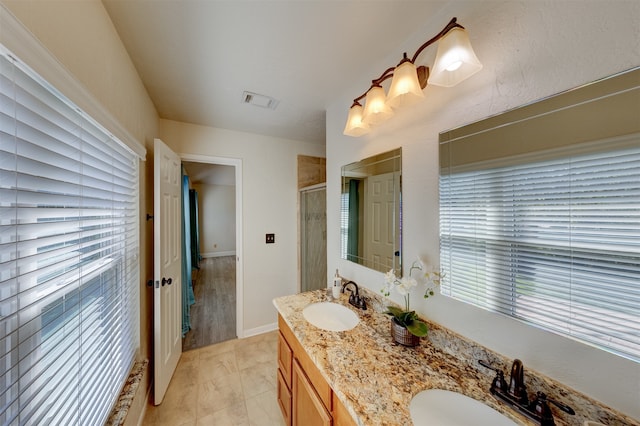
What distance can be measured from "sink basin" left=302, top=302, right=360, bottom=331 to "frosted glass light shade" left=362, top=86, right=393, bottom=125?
1185mm

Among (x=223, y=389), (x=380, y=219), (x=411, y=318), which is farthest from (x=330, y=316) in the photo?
(x=223, y=389)

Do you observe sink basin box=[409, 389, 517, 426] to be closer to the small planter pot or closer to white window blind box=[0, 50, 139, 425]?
the small planter pot

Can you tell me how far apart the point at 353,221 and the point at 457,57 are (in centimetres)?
108

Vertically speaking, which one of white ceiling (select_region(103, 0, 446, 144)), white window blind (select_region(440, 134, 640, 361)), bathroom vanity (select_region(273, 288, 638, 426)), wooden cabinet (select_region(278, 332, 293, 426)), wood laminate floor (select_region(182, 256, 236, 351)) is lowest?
wood laminate floor (select_region(182, 256, 236, 351))

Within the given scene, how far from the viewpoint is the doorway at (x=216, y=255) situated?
2434mm

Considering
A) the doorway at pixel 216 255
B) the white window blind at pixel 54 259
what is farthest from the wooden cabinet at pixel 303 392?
the doorway at pixel 216 255

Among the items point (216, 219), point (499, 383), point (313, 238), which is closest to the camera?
point (499, 383)

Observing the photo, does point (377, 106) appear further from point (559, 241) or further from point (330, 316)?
point (330, 316)

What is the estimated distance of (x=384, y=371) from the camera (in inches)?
32.6

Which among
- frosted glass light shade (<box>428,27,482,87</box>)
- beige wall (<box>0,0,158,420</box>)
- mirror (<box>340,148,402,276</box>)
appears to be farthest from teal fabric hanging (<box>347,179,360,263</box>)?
beige wall (<box>0,0,158,420</box>)

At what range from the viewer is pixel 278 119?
2.13 metres

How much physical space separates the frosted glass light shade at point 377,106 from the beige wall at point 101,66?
3.99 ft

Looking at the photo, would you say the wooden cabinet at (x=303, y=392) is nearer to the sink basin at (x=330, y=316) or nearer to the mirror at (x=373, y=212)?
the sink basin at (x=330, y=316)

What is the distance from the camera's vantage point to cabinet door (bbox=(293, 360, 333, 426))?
895 millimetres
